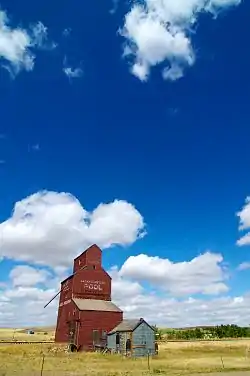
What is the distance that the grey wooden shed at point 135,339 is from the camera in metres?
49.3

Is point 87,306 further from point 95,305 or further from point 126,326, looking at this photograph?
point 126,326

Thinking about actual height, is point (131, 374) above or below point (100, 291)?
below

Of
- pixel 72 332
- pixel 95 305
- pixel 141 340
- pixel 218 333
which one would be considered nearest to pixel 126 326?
pixel 141 340

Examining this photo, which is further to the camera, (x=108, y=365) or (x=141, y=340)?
(x=141, y=340)

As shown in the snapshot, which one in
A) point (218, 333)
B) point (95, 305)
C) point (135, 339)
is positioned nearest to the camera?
point (135, 339)

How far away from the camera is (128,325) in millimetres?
53438

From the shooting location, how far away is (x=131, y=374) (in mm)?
27234

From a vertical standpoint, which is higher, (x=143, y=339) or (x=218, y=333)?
(x=218, y=333)

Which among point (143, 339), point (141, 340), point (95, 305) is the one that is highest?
point (95, 305)

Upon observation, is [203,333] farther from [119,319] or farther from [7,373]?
[7,373]

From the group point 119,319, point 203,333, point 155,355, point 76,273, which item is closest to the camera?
point 155,355

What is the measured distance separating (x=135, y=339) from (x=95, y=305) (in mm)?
12153

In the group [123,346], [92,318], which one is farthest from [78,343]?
[123,346]

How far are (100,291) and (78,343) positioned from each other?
1095cm
